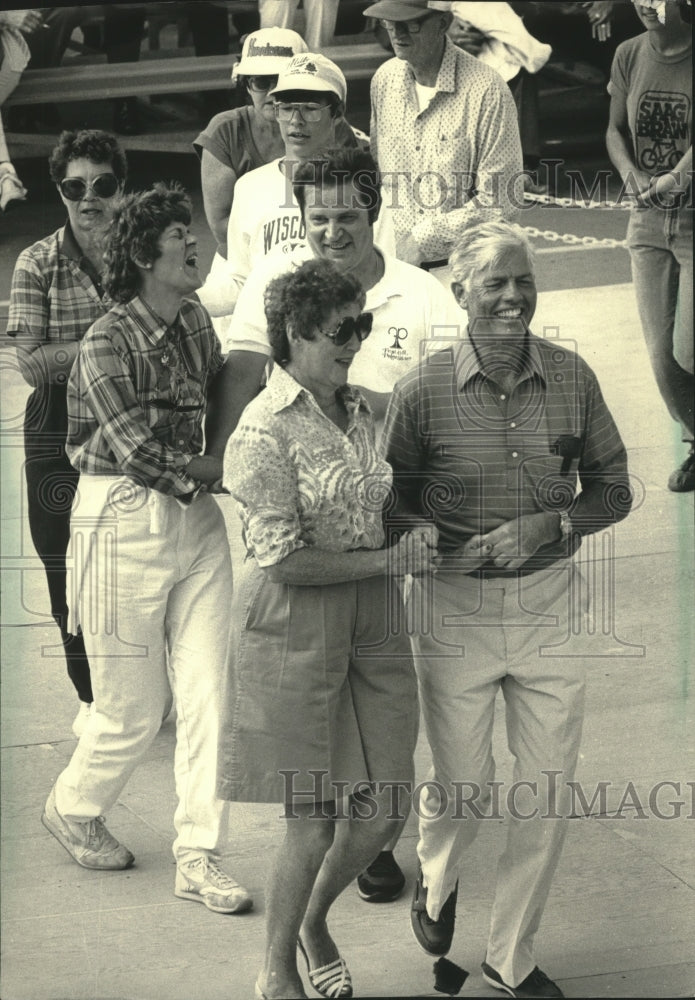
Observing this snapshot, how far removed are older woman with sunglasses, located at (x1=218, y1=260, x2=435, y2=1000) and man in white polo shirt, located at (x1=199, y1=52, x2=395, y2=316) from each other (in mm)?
347

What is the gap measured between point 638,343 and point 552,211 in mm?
365

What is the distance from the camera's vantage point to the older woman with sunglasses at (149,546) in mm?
3582

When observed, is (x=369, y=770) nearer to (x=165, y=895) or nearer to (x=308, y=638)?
(x=308, y=638)

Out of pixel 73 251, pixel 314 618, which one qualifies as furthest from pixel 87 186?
pixel 314 618

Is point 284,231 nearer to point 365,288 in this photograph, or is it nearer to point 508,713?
point 365,288

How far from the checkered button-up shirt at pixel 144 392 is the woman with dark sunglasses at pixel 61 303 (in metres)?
0.11

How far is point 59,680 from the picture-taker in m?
3.95

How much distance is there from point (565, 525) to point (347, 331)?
64 centimetres

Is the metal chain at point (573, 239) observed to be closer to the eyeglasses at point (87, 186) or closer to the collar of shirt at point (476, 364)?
the collar of shirt at point (476, 364)

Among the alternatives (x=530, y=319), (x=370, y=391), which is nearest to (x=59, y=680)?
(x=370, y=391)

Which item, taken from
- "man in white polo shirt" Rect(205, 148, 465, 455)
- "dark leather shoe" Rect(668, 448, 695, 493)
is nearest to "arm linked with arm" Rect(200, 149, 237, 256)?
"man in white polo shirt" Rect(205, 148, 465, 455)

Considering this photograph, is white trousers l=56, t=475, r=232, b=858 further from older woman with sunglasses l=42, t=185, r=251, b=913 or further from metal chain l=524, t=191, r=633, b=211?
metal chain l=524, t=191, r=633, b=211

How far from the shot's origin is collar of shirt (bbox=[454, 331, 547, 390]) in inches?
138

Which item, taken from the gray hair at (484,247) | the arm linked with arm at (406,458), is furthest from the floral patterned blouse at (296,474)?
the gray hair at (484,247)
